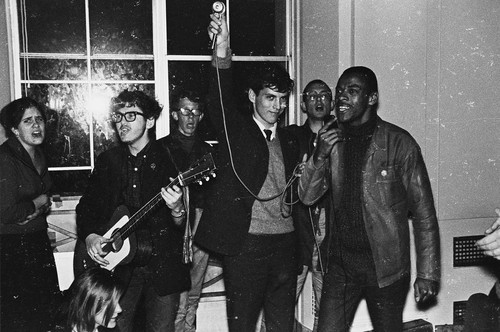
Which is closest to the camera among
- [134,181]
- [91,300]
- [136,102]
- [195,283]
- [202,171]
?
[91,300]

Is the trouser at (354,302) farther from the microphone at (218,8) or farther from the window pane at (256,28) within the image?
the window pane at (256,28)

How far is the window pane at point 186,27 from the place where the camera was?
4.69 m

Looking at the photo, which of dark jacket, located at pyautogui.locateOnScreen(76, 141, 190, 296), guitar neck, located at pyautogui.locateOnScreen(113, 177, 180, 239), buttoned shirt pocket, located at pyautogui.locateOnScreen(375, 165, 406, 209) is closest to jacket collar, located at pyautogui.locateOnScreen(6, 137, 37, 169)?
dark jacket, located at pyautogui.locateOnScreen(76, 141, 190, 296)

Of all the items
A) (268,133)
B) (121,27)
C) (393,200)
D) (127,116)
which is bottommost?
(393,200)

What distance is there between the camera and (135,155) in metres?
3.39

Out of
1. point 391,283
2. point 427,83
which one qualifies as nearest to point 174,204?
point 391,283

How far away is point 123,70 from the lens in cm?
465

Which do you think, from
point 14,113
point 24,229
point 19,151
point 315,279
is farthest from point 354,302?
point 14,113

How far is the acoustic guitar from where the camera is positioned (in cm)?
311

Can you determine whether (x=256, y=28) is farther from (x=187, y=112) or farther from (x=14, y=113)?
(x=14, y=113)

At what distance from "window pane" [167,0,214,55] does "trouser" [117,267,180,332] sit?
212 centimetres

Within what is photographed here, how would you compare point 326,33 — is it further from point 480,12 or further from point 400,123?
point 480,12

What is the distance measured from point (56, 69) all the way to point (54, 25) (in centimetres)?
36

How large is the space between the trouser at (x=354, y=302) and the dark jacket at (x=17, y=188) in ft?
6.07
